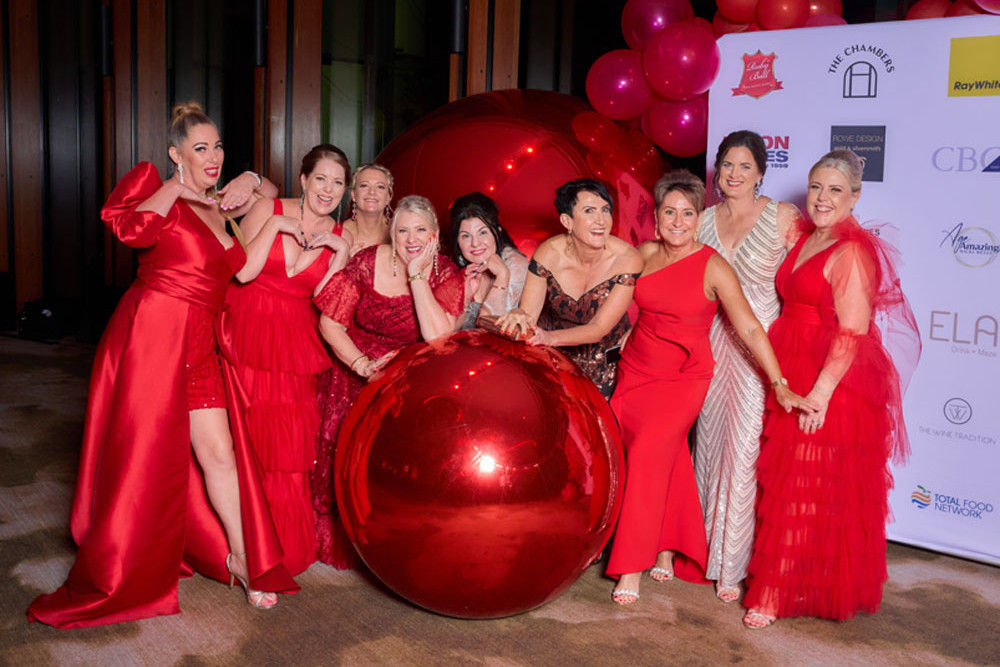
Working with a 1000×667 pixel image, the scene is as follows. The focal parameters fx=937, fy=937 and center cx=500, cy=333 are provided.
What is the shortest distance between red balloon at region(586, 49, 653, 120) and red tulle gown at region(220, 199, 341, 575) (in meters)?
1.58

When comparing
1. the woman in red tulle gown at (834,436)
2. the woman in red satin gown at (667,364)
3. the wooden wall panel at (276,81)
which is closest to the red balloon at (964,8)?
the woman in red tulle gown at (834,436)

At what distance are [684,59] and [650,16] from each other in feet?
1.79

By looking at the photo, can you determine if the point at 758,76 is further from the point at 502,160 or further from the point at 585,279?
the point at 585,279

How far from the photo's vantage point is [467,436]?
2.48 metres

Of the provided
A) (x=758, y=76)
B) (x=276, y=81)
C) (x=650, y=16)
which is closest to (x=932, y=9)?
(x=758, y=76)

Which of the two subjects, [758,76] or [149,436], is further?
[758,76]

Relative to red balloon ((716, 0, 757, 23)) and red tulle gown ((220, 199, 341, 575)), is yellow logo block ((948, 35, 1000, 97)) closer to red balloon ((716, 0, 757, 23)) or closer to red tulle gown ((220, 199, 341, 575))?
red balloon ((716, 0, 757, 23))

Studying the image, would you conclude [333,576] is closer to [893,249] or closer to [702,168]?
[893,249]

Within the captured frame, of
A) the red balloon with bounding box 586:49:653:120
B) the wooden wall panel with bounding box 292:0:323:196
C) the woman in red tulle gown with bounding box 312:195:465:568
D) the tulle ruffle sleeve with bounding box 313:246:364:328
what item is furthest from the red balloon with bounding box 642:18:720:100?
the wooden wall panel with bounding box 292:0:323:196

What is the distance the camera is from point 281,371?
129 inches

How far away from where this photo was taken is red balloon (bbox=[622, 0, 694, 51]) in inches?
165

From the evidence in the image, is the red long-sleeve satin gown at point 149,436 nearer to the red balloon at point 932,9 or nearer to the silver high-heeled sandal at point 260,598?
the silver high-heeled sandal at point 260,598

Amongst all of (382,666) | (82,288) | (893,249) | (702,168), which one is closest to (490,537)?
(382,666)

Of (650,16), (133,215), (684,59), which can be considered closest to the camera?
(133,215)
